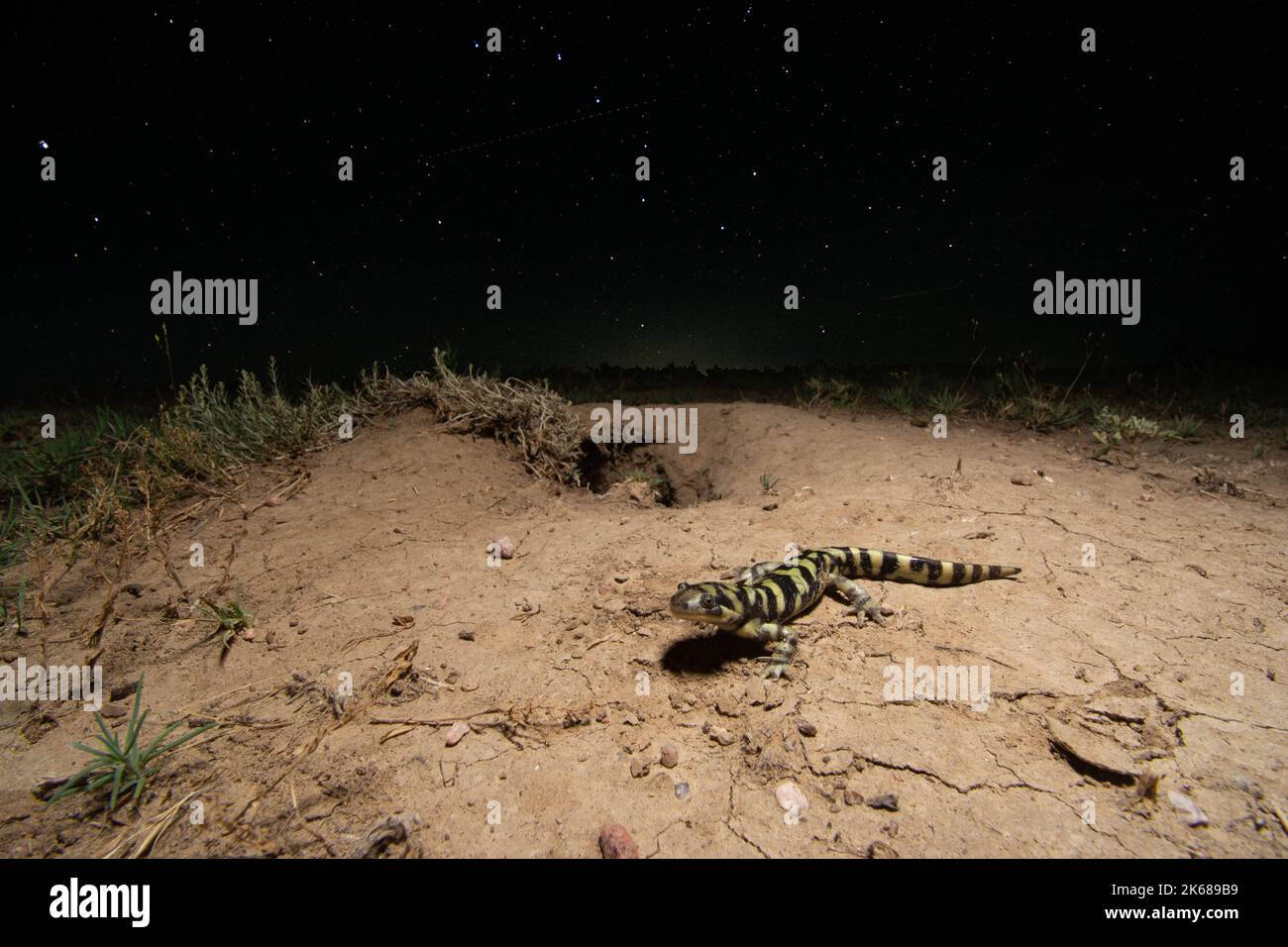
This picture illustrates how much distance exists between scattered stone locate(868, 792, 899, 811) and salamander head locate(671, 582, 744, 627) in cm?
99

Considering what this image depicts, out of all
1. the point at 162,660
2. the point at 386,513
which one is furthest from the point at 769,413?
the point at 162,660

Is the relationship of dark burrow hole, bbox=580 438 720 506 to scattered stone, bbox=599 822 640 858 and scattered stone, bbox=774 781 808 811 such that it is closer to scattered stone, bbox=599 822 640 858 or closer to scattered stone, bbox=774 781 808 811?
scattered stone, bbox=774 781 808 811

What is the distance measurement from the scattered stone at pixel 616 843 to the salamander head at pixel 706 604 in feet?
3.25

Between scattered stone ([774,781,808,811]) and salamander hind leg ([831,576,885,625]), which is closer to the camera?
scattered stone ([774,781,808,811])

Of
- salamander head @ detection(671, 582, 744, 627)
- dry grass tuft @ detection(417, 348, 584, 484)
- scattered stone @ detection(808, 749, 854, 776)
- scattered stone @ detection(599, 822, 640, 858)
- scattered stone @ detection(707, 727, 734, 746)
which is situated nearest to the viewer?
scattered stone @ detection(599, 822, 640, 858)

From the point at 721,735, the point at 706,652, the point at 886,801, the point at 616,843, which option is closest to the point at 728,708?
the point at 721,735

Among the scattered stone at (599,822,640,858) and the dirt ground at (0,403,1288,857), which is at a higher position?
the dirt ground at (0,403,1288,857)

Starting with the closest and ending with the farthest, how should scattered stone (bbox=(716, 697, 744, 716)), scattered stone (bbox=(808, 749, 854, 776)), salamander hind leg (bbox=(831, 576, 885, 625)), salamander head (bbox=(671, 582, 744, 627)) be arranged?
scattered stone (bbox=(808, 749, 854, 776)) → scattered stone (bbox=(716, 697, 744, 716)) → salamander head (bbox=(671, 582, 744, 627)) → salamander hind leg (bbox=(831, 576, 885, 625))

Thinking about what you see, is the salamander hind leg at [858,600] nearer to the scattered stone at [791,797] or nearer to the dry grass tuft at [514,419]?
the scattered stone at [791,797]

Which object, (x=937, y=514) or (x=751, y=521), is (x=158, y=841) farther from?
(x=937, y=514)

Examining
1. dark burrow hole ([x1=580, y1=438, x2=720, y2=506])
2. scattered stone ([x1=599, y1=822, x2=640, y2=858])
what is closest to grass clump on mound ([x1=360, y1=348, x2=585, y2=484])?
dark burrow hole ([x1=580, y1=438, x2=720, y2=506])

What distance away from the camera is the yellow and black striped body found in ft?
8.80

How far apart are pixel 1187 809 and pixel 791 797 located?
4.49 feet

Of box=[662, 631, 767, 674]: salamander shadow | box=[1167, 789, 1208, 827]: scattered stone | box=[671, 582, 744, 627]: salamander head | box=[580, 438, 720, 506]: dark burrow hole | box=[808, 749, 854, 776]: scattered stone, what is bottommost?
box=[808, 749, 854, 776]: scattered stone
